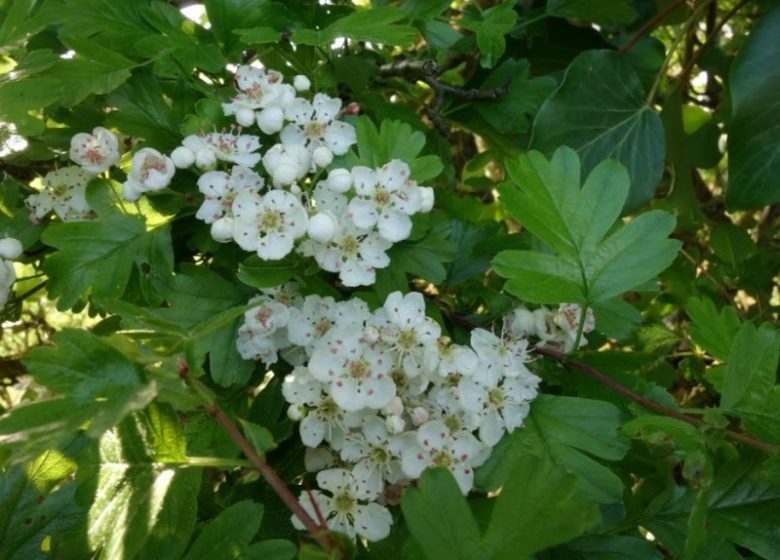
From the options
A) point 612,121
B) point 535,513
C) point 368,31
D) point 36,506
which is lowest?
point 36,506

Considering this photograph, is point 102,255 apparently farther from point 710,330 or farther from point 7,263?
point 710,330

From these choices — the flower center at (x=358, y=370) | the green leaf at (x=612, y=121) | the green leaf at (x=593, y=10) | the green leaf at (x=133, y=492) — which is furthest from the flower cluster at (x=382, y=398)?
the green leaf at (x=593, y=10)

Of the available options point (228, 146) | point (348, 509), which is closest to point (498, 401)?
Result: point (348, 509)

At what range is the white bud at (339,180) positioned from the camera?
31.2 inches

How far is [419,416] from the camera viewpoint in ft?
2.32

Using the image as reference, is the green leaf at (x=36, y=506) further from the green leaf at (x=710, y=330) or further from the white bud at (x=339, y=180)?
the green leaf at (x=710, y=330)

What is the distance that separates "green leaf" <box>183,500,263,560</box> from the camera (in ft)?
2.12

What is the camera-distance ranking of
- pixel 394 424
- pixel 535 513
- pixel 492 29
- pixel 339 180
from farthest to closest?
pixel 492 29 → pixel 339 180 → pixel 394 424 → pixel 535 513

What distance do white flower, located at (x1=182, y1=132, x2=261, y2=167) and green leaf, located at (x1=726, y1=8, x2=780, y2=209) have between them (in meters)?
0.71

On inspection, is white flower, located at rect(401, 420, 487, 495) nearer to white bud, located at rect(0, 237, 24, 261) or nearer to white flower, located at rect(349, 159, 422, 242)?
white flower, located at rect(349, 159, 422, 242)

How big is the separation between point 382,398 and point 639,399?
0.26 meters

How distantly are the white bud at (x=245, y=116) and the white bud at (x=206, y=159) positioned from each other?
0.15 ft

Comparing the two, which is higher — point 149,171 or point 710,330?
point 149,171

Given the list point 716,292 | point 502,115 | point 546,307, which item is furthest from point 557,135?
point 716,292
